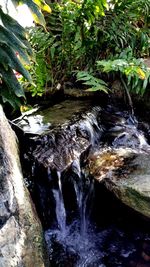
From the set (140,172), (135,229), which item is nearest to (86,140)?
(140,172)

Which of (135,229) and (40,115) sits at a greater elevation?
(40,115)

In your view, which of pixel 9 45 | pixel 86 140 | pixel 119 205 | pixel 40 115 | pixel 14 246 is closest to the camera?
pixel 14 246

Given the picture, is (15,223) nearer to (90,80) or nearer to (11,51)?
(11,51)

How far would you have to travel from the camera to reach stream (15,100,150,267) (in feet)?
8.99

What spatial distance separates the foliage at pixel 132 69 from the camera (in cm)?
404

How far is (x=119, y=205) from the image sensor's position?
113 inches

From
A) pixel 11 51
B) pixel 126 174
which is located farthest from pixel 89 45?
pixel 126 174

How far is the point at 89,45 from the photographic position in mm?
4461

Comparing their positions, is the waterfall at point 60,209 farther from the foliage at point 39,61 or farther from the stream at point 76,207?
the foliage at point 39,61

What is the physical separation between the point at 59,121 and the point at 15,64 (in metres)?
1.06

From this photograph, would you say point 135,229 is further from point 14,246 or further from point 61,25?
point 61,25

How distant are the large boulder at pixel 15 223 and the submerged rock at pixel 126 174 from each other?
1010mm

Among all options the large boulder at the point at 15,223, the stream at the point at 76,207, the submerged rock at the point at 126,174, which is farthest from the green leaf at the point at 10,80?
the submerged rock at the point at 126,174

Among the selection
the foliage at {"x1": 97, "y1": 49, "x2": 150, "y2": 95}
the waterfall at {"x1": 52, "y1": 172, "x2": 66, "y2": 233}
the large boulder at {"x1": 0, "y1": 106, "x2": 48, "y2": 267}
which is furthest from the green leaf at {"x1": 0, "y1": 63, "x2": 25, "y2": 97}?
the foliage at {"x1": 97, "y1": 49, "x2": 150, "y2": 95}
